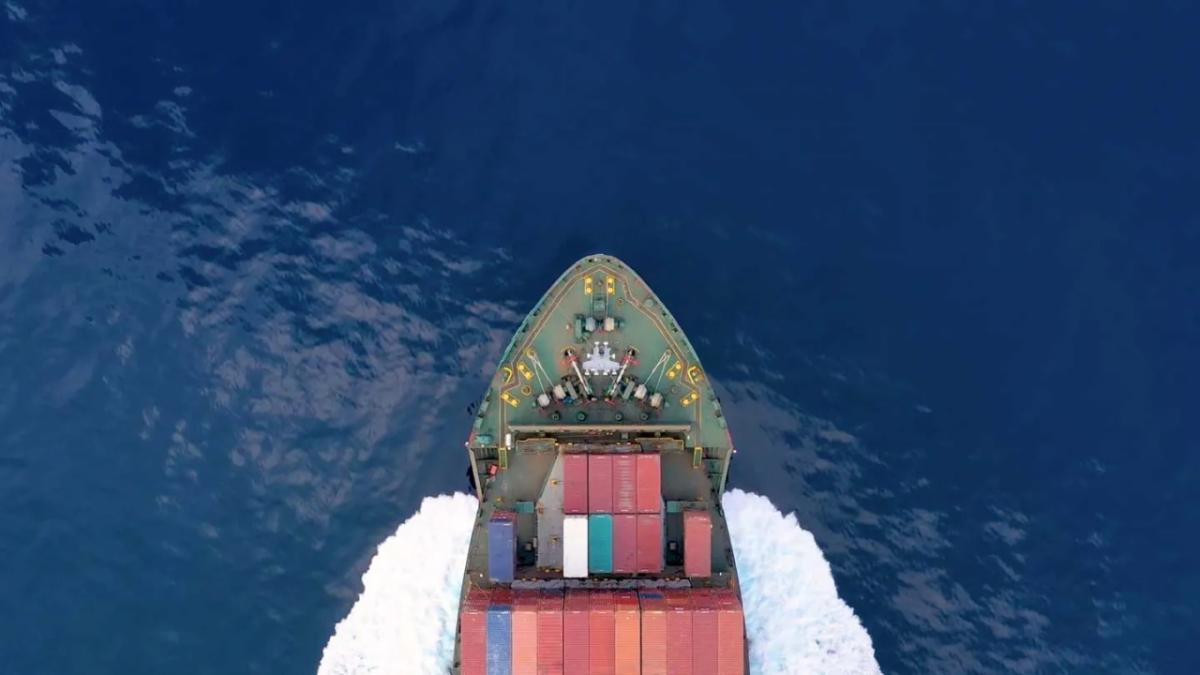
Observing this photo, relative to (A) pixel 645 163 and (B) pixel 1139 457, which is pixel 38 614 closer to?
(A) pixel 645 163

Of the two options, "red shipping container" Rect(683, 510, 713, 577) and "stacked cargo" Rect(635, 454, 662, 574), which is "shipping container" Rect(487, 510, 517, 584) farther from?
"red shipping container" Rect(683, 510, 713, 577)

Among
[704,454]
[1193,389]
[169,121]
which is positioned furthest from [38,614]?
[1193,389]

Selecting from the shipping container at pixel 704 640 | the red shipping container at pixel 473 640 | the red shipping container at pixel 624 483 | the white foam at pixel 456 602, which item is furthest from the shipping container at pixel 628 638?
the white foam at pixel 456 602

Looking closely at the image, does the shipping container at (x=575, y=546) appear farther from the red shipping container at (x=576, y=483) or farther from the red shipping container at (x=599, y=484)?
the red shipping container at (x=599, y=484)

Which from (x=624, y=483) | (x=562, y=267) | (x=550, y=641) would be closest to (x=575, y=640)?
(x=550, y=641)

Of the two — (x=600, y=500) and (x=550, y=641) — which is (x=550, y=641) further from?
(x=600, y=500)

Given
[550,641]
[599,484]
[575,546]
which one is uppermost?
[599,484]

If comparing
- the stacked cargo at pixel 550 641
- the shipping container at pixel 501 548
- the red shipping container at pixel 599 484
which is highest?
the red shipping container at pixel 599 484
